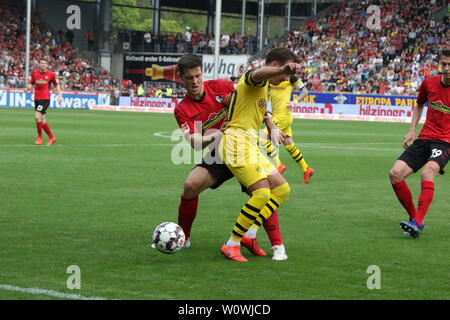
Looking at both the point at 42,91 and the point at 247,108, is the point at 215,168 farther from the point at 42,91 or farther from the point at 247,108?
the point at 42,91

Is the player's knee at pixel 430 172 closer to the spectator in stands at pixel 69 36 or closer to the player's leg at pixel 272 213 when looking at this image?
the player's leg at pixel 272 213

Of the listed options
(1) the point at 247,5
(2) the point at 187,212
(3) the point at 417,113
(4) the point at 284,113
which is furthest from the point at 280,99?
(1) the point at 247,5

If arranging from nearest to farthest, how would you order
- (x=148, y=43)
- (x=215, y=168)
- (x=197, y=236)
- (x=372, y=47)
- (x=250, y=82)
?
(x=250, y=82) → (x=215, y=168) → (x=197, y=236) → (x=372, y=47) → (x=148, y=43)

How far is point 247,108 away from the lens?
7078 mm

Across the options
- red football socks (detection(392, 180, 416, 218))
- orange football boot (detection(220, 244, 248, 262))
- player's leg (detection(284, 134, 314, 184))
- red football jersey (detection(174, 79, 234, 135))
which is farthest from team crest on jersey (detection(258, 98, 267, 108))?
player's leg (detection(284, 134, 314, 184))

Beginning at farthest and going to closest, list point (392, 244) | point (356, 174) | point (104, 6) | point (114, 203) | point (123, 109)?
point (104, 6) → point (123, 109) → point (356, 174) → point (114, 203) → point (392, 244)

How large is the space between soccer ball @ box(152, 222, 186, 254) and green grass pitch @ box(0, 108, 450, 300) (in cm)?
13

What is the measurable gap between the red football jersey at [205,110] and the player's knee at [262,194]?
83 centimetres

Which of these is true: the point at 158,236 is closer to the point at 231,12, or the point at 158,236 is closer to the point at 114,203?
the point at 114,203

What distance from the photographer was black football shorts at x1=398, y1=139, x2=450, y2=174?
8992mm

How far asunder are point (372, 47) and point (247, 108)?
44609 millimetres

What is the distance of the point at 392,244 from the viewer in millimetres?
8148

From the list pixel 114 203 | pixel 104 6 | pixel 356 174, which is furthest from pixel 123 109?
pixel 114 203
